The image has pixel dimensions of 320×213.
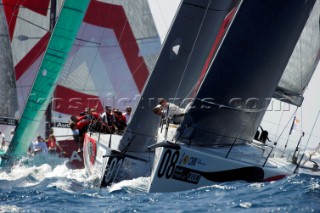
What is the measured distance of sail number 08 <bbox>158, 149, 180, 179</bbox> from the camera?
401 inches

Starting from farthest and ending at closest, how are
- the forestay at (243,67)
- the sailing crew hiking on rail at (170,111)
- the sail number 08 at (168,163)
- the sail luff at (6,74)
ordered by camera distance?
the sail luff at (6,74) → the sailing crew hiking on rail at (170,111) → the forestay at (243,67) → the sail number 08 at (168,163)

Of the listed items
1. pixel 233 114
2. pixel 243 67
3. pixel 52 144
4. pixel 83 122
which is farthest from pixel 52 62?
pixel 243 67

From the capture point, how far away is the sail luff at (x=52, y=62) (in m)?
15.7

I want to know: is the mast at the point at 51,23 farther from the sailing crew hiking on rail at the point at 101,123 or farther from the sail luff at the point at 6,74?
the sailing crew hiking on rail at the point at 101,123

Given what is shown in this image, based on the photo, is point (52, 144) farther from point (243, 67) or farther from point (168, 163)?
point (243, 67)

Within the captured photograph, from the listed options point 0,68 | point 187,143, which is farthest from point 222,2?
point 0,68

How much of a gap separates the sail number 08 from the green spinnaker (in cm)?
610

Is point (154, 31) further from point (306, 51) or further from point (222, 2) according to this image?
point (222, 2)

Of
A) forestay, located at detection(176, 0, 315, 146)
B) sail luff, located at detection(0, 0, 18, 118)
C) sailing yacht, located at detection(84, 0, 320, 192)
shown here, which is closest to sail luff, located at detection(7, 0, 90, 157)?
sail luff, located at detection(0, 0, 18, 118)

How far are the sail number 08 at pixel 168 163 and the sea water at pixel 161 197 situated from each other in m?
0.28

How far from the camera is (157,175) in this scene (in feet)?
33.6

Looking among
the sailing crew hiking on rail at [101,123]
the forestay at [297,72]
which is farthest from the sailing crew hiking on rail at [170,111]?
the forestay at [297,72]

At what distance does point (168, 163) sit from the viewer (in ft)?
33.4

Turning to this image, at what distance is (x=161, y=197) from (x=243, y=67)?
6.55ft
